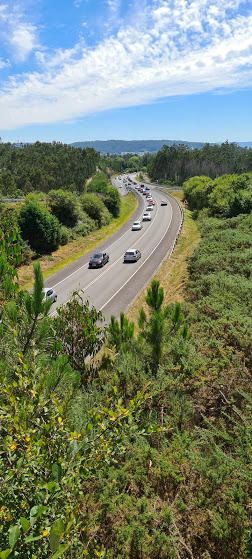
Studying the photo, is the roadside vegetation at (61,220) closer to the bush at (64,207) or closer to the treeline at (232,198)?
the bush at (64,207)

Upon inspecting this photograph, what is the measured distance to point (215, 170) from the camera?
122 meters

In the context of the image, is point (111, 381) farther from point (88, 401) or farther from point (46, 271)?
point (46, 271)

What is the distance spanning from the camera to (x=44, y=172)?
94.6m

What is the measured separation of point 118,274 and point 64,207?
16.1 metres

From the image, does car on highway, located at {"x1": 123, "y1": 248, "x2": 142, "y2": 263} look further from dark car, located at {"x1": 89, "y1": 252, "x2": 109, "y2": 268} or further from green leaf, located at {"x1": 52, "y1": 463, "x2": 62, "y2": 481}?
green leaf, located at {"x1": 52, "y1": 463, "x2": 62, "y2": 481}

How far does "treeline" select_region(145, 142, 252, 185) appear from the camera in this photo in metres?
121

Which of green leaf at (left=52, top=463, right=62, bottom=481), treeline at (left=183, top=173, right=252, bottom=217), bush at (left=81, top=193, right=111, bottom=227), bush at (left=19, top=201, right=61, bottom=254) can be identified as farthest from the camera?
bush at (left=81, top=193, right=111, bottom=227)

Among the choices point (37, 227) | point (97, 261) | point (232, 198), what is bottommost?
point (97, 261)

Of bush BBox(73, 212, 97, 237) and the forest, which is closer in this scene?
the forest

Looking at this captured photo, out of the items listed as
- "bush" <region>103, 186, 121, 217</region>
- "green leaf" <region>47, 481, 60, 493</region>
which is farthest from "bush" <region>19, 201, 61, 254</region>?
"green leaf" <region>47, 481, 60, 493</region>

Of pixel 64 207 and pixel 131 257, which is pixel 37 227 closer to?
pixel 64 207

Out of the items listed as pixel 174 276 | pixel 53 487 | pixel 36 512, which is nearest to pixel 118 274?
pixel 174 276

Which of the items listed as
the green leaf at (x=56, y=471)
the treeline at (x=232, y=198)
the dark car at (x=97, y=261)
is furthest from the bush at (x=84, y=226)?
the green leaf at (x=56, y=471)

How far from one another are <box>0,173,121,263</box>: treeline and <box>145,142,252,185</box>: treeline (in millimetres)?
70014
